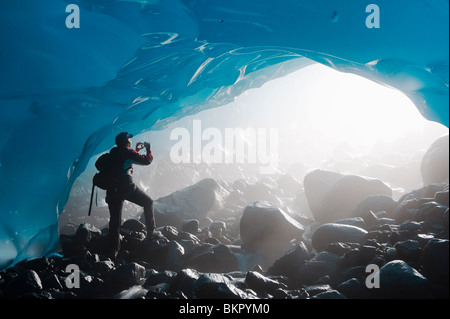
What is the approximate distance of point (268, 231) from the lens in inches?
226

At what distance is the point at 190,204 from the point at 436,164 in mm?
9078

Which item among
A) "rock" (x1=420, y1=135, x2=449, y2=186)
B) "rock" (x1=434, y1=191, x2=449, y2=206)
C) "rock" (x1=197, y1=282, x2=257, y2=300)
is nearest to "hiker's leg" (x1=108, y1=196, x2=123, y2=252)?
"rock" (x1=197, y1=282, x2=257, y2=300)

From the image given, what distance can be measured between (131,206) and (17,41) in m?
19.3

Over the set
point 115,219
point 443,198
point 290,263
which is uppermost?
point 443,198

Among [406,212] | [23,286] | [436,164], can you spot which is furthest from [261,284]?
[436,164]

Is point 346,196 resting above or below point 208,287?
above

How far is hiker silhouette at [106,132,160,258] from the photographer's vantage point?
3.71m

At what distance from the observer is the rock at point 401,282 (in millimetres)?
2221

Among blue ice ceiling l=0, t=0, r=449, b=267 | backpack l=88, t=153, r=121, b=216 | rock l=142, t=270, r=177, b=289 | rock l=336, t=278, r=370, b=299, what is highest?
blue ice ceiling l=0, t=0, r=449, b=267

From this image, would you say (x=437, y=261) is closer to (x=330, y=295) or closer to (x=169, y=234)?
(x=330, y=295)

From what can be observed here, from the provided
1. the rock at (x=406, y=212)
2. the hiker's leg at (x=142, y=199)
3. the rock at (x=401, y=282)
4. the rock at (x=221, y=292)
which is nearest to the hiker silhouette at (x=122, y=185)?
the hiker's leg at (x=142, y=199)

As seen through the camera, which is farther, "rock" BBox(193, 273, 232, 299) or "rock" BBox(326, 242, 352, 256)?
"rock" BBox(326, 242, 352, 256)

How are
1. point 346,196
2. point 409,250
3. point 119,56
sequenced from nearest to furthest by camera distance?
point 409,250 < point 119,56 < point 346,196

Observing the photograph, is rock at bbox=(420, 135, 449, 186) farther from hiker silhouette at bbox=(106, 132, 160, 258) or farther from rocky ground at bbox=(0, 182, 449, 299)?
hiker silhouette at bbox=(106, 132, 160, 258)
